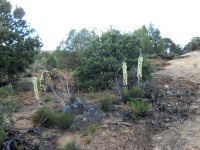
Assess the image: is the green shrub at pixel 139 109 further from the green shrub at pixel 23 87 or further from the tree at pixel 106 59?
the green shrub at pixel 23 87

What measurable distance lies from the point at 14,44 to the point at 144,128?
7.69 metres

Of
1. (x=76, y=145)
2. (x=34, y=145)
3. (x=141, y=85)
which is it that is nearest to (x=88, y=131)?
(x=76, y=145)

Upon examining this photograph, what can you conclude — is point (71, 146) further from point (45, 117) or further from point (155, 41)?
point (155, 41)

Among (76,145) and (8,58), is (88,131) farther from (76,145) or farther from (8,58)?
(8,58)

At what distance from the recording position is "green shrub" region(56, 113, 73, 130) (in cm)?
947

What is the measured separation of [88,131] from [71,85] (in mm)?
5646

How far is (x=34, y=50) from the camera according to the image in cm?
1573

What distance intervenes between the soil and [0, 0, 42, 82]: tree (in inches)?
134

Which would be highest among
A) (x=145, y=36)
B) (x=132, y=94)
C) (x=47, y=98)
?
(x=145, y=36)

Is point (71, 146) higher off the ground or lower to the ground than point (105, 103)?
lower

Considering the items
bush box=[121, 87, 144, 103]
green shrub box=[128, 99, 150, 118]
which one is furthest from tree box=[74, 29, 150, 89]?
green shrub box=[128, 99, 150, 118]

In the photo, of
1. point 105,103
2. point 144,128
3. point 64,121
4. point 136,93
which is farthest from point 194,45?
point 64,121

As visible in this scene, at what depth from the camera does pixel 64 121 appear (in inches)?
372

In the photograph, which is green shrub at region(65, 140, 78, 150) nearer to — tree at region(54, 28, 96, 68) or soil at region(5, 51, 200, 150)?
soil at region(5, 51, 200, 150)
